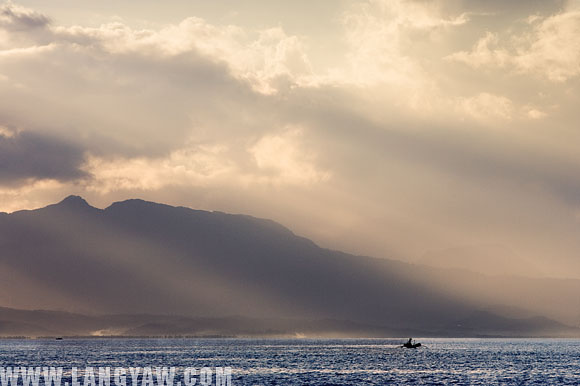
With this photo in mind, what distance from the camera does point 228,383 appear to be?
163000 millimetres

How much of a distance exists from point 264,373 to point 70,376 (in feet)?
153

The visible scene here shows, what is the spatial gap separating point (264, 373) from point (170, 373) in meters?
23.4

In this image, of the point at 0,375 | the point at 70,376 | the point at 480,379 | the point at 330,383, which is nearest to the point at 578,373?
the point at 480,379

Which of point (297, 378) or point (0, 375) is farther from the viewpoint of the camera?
point (0, 375)

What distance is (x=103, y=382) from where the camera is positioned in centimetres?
17100

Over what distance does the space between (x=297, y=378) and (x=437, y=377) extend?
32243mm

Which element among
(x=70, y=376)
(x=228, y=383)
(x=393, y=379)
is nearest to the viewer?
(x=228, y=383)

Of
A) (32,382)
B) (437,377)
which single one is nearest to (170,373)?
(32,382)

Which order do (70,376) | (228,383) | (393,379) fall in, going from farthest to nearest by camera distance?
1. (70,376)
2. (393,379)
3. (228,383)

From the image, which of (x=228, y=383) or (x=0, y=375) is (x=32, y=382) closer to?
(x=0, y=375)

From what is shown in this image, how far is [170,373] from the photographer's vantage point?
196875 millimetres

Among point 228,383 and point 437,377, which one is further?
point 437,377

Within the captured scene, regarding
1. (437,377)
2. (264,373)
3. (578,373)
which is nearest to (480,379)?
(437,377)

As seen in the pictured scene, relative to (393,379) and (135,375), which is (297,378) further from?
(135,375)
